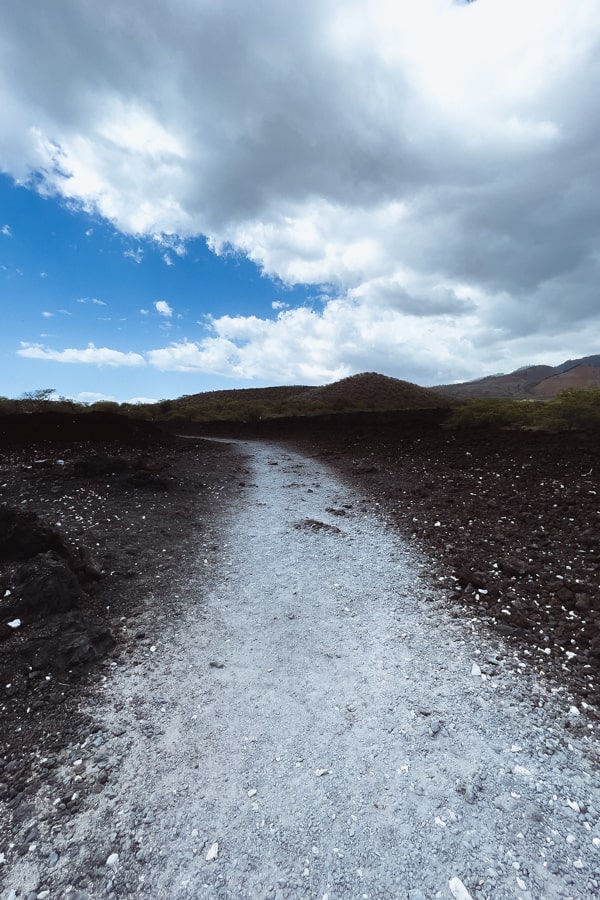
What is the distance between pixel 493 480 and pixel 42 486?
9.90m

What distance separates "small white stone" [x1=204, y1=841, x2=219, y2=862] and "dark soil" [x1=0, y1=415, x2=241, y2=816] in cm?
133

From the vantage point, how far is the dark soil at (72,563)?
3373 mm

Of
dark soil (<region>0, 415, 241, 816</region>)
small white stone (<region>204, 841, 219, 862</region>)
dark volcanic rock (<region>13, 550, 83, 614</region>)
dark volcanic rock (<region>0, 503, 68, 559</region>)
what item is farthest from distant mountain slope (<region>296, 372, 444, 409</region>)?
small white stone (<region>204, 841, 219, 862</region>)

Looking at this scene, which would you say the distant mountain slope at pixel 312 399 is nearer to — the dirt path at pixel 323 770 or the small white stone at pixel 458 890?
the dirt path at pixel 323 770

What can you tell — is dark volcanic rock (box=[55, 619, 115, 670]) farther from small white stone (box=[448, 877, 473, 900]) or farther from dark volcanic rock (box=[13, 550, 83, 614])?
small white stone (box=[448, 877, 473, 900])

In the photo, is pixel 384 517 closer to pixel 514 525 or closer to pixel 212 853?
pixel 514 525

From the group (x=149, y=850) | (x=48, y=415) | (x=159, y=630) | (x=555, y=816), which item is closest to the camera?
(x=149, y=850)

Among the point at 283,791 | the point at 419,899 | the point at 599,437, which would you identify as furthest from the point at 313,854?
the point at 599,437

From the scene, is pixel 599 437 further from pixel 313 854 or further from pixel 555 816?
pixel 313 854

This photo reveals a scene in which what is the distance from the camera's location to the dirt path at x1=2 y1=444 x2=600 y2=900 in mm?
2346

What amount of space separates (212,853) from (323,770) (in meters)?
0.89

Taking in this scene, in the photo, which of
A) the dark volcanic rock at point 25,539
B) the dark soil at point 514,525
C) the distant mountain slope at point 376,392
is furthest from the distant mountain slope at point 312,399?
the dark volcanic rock at point 25,539

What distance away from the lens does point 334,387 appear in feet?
175

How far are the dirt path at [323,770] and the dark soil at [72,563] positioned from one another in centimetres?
34
